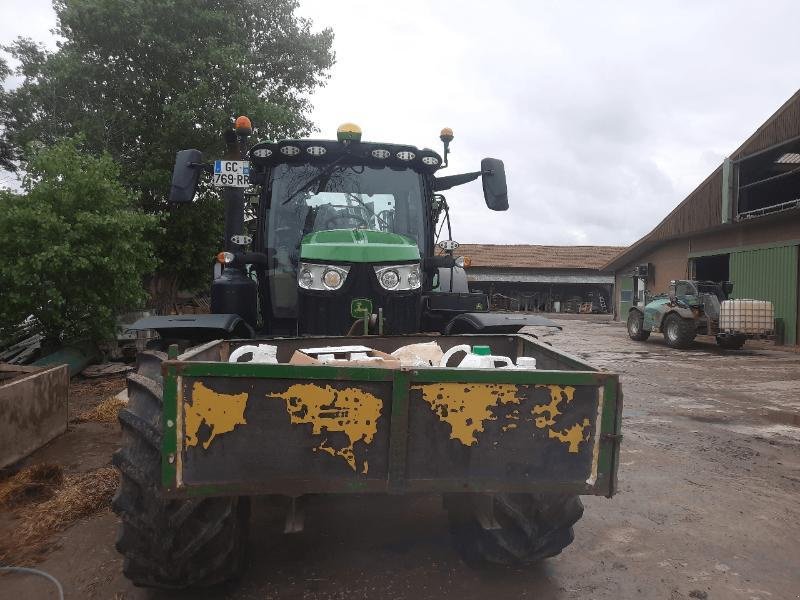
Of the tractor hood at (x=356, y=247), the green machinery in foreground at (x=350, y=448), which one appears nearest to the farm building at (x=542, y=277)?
the tractor hood at (x=356, y=247)

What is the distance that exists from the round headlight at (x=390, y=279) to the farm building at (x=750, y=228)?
1566 cm

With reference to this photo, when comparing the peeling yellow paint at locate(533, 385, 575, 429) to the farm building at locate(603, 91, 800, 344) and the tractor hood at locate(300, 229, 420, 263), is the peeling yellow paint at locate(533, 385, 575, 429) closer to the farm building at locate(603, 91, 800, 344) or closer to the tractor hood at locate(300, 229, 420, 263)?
the tractor hood at locate(300, 229, 420, 263)

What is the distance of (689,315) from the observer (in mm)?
16047

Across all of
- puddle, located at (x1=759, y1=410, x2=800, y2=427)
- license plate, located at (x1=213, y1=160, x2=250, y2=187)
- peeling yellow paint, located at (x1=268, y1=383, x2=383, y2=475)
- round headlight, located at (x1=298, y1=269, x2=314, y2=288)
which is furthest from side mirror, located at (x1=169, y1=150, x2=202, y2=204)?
puddle, located at (x1=759, y1=410, x2=800, y2=427)

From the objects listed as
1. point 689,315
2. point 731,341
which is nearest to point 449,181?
point 689,315

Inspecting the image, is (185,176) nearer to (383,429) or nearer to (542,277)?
(383,429)

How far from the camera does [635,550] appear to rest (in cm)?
355

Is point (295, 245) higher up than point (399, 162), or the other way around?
point (399, 162)

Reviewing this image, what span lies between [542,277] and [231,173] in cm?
3225

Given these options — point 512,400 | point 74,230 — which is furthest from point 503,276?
point 512,400

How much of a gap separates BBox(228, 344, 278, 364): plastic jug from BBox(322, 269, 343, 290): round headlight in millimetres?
853

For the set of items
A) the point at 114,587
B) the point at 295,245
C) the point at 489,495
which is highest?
the point at 295,245

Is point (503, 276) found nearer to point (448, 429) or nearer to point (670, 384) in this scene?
point (670, 384)

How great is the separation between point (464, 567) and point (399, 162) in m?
3.06
